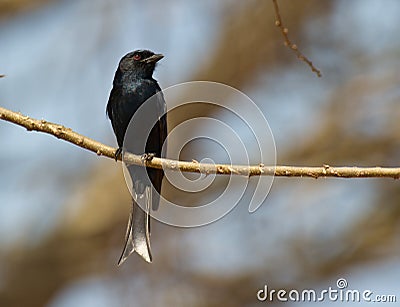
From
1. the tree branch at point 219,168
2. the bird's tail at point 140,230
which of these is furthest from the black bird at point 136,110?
the tree branch at point 219,168

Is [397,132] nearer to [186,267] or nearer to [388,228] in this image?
Result: [388,228]

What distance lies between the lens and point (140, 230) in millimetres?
4023

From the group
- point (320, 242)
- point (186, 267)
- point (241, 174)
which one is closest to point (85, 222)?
point (186, 267)

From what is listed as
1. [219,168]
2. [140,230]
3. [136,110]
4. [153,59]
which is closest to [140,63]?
[153,59]

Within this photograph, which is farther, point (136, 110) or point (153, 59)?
point (153, 59)

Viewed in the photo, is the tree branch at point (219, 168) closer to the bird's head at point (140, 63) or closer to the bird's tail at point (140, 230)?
the bird's tail at point (140, 230)

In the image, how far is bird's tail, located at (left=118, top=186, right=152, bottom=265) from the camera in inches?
152

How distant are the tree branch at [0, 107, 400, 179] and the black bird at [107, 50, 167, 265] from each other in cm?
101

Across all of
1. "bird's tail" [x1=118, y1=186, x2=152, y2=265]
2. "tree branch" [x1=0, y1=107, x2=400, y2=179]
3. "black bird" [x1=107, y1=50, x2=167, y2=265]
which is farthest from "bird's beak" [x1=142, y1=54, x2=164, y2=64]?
"tree branch" [x1=0, y1=107, x2=400, y2=179]

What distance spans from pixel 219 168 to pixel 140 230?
1081 millimetres

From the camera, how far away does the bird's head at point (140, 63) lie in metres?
4.65

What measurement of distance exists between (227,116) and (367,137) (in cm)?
109

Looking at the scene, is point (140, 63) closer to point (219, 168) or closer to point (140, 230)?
point (140, 230)

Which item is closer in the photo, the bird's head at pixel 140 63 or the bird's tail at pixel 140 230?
the bird's tail at pixel 140 230
